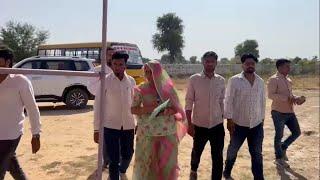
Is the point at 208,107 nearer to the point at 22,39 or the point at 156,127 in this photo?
the point at 156,127

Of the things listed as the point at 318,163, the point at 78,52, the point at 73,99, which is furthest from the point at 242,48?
the point at 318,163

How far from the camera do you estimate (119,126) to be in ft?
17.8

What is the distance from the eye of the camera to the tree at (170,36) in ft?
242

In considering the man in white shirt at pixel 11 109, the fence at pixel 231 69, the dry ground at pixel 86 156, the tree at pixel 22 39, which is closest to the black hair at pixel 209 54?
the dry ground at pixel 86 156

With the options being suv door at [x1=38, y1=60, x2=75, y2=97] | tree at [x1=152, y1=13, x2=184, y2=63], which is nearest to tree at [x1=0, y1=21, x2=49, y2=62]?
suv door at [x1=38, y1=60, x2=75, y2=97]

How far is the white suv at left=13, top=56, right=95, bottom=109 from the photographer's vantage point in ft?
49.2

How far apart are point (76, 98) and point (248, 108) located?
10.3 meters

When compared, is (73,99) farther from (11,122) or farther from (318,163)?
(11,122)

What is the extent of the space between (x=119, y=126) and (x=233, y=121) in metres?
1.66

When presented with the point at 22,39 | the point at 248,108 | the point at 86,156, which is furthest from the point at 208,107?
the point at 22,39

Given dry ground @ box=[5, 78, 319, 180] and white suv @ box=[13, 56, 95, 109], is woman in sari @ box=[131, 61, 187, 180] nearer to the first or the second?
dry ground @ box=[5, 78, 319, 180]

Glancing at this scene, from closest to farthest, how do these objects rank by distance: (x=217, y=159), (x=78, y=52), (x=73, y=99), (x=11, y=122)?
(x=11, y=122), (x=217, y=159), (x=73, y=99), (x=78, y=52)

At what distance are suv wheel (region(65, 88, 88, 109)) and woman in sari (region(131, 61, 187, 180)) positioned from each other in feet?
35.6

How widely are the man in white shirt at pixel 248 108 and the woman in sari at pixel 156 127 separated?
139 cm
